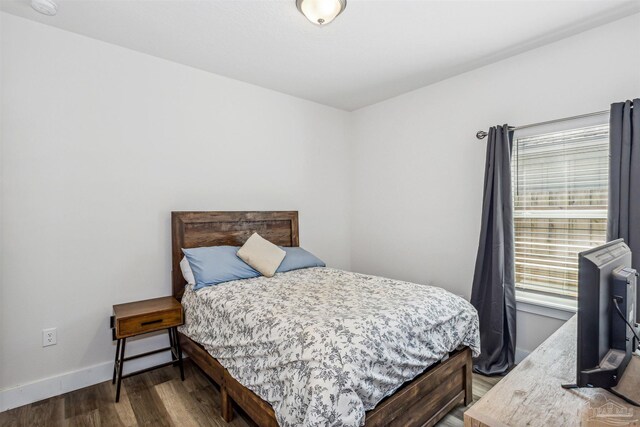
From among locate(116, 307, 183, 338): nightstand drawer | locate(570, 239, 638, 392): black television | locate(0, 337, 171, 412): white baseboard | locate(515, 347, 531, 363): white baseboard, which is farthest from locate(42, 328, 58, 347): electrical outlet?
locate(515, 347, 531, 363): white baseboard

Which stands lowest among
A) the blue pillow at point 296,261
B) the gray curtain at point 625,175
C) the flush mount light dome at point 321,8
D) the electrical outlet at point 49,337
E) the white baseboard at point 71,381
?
the white baseboard at point 71,381

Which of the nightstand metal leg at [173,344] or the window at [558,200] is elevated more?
the window at [558,200]

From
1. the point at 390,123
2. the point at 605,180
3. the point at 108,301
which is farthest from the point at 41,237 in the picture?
the point at 605,180

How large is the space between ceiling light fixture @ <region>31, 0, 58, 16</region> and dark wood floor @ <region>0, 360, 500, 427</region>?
267 cm

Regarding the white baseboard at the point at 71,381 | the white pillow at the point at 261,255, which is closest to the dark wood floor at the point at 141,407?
the white baseboard at the point at 71,381

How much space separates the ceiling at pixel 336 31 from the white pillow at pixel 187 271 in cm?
179

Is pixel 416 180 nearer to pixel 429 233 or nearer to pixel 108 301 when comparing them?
pixel 429 233

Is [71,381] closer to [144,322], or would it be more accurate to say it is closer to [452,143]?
[144,322]

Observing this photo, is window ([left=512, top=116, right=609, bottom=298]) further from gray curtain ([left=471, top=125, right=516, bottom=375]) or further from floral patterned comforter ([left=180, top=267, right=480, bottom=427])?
floral patterned comforter ([left=180, top=267, right=480, bottom=427])

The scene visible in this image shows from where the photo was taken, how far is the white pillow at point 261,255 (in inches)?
112

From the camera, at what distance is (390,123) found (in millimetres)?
3756

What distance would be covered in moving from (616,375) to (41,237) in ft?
10.6

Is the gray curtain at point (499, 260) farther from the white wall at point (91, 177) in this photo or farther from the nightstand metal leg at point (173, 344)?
the nightstand metal leg at point (173, 344)

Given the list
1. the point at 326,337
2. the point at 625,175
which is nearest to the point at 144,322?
the point at 326,337
